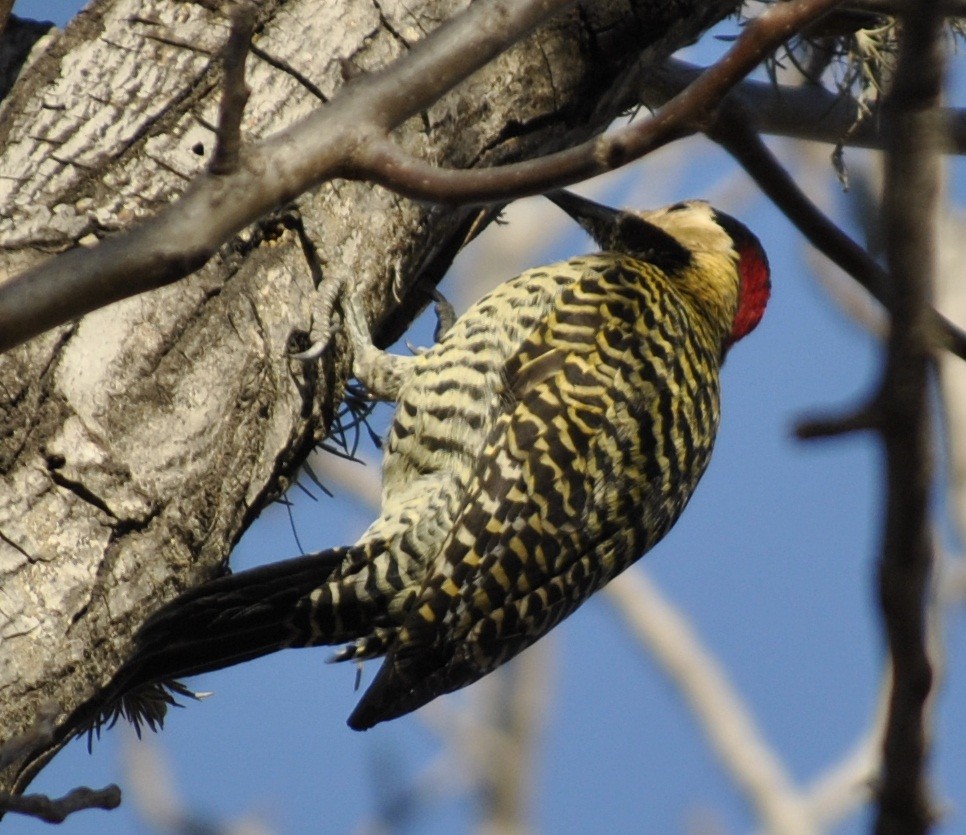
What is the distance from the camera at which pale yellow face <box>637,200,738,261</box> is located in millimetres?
4168

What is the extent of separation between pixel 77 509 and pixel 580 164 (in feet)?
3.91

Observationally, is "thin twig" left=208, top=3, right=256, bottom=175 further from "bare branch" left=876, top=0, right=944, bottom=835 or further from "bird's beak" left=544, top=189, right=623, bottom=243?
"bird's beak" left=544, top=189, right=623, bottom=243

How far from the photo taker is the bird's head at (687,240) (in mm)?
4059

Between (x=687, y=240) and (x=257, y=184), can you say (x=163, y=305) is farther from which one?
(x=687, y=240)

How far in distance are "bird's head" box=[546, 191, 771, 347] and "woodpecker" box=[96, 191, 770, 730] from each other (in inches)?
16.7

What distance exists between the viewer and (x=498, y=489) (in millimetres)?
3096

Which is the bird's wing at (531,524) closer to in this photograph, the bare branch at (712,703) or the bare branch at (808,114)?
the bare branch at (808,114)

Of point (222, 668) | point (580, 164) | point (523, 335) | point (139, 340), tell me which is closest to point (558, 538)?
point (523, 335)

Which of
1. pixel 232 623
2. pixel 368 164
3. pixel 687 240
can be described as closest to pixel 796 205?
pixel 368 164

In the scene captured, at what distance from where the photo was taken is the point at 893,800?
0.81m

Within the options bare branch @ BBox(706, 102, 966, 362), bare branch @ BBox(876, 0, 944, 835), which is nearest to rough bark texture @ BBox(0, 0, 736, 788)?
bare branch @ BBox(706, 102, 966, 362)

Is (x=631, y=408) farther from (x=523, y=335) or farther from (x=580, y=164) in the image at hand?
(x=580, y=164)

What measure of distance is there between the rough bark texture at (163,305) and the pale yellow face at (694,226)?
112cm

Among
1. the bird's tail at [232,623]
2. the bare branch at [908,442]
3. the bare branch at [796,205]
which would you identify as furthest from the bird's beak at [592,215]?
the bare branch at [908,442]
